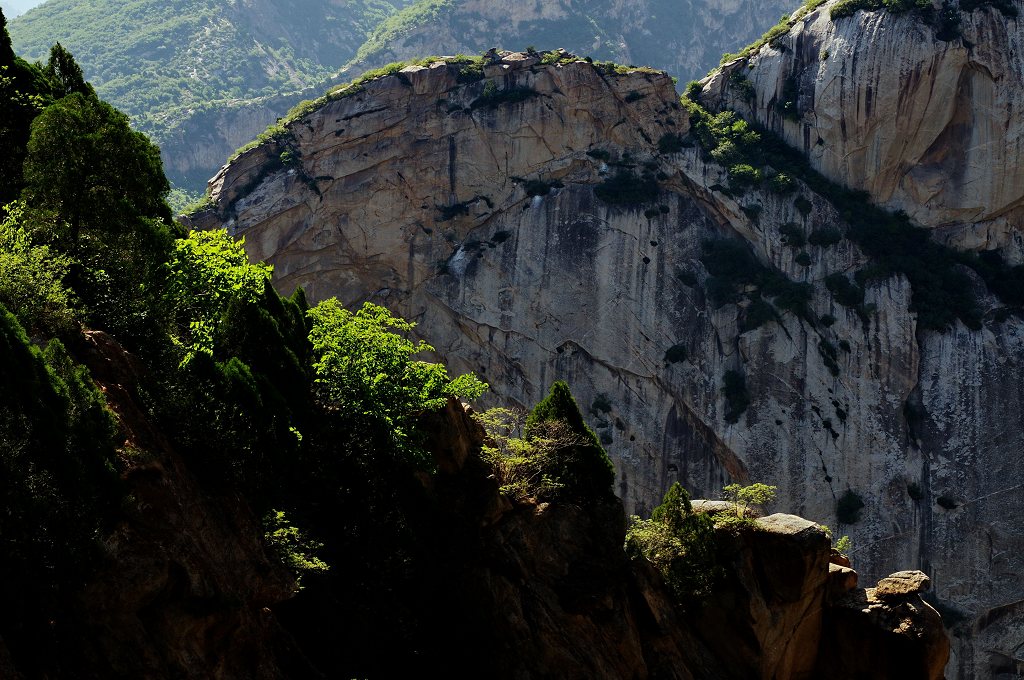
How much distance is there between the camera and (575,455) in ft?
75.3

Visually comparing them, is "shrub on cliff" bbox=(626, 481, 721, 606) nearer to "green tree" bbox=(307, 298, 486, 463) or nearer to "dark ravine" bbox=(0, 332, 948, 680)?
"dark ravine" bbox=(0, 332, 948, 680)

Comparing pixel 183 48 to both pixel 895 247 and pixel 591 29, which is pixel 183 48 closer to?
pixel 591 29

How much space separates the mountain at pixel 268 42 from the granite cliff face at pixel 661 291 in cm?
5563

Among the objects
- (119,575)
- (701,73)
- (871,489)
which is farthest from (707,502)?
(701,73)

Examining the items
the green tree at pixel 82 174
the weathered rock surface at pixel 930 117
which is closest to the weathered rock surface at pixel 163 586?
the green tree at pixel 82 174

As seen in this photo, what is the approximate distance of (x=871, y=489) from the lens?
5453 centimetres

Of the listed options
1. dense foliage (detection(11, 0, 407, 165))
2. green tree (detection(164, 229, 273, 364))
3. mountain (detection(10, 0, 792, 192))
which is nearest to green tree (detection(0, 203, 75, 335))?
green tree (detection(164, 229, 273, 364))

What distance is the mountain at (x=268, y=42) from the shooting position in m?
119

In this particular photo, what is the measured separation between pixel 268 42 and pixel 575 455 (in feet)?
462

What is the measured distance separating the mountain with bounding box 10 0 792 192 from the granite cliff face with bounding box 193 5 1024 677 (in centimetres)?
5563

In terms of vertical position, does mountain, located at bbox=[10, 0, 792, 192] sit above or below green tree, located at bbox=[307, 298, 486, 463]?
above

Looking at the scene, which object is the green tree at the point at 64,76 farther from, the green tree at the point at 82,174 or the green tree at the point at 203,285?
the green tree at the point at 203,285

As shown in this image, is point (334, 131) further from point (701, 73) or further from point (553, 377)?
point (701, 73)

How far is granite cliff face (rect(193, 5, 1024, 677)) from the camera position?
178ft
